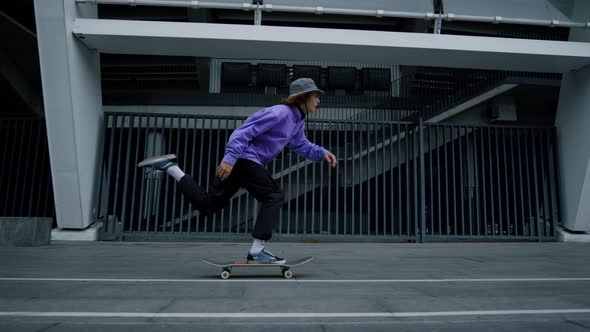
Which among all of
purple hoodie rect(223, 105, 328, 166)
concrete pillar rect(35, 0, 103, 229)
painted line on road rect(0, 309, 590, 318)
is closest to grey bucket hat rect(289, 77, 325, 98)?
purple hoodie rect(223, 105, 328, 166)

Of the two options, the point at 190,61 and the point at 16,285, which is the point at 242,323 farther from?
the point at 190,61

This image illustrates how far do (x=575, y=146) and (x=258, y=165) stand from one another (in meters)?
8.01

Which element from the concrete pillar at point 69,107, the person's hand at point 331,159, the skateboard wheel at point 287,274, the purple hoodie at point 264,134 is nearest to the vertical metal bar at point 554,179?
the person's hand at point 331,159

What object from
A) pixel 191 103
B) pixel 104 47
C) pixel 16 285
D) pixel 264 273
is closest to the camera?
pixel 16 285

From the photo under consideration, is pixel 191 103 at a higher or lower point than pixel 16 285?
higher

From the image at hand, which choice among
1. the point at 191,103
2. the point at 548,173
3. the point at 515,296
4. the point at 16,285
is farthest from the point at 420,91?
the point at 16,285

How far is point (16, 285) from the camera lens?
3.38 metres

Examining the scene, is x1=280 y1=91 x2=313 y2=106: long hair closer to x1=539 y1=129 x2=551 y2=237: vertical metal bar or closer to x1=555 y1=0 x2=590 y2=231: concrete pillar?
x1=555 y1=0 x2=590 y2=231: concrete pillar

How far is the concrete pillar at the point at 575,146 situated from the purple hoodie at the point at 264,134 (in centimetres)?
732

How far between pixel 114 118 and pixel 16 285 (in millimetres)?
6057

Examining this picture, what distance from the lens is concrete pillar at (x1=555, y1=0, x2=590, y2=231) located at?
8.79 meters

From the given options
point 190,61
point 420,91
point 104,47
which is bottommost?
point 104,47

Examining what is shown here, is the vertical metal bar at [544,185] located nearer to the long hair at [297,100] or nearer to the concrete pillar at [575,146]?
the concrete pillar at [575,146]

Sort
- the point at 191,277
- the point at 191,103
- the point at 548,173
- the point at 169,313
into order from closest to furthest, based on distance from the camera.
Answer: the point at 169,313
the point at 191,277
the point at 548,173
the point at 191,103
